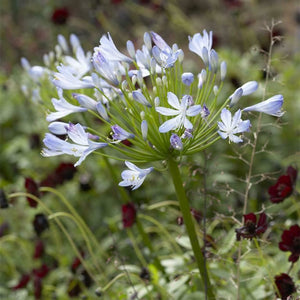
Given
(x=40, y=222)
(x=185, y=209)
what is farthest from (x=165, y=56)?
(x=40, y=222)

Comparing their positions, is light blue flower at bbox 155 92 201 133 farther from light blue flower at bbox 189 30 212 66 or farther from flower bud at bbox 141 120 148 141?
light blue flower at bbox 189 30 212 66

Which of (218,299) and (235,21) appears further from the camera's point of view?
(235,21)

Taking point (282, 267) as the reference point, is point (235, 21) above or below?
above

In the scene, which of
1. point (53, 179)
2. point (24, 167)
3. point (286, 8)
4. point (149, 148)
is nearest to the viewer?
point (149, 148)

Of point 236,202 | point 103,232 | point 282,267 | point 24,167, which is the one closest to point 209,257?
point 282,267

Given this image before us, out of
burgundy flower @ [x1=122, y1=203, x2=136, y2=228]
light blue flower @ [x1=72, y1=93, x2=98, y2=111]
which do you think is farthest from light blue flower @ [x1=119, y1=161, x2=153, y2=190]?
burgundy flower @ [x1=122, y1=203, x2=136, y2=228]

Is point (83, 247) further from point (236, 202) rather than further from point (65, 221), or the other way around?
point (236, 202)
